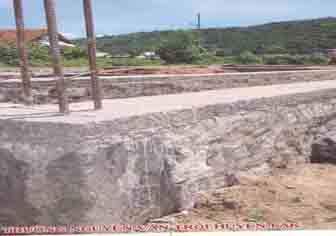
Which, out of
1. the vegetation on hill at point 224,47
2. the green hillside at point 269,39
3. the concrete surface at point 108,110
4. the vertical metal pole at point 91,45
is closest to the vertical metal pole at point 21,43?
the concrete surface at point 108,110

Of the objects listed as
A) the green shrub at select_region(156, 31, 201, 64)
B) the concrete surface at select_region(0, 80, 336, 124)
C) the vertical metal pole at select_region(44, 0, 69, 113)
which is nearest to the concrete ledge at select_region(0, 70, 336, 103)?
the concrete surface at select_region(0, 80, 336, 124)

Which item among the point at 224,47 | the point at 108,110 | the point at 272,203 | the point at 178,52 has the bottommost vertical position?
the point at 224,47

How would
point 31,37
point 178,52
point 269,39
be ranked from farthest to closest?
point 269,39
point 31,37
point 178,52

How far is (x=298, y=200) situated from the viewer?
4043mm

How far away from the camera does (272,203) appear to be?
3.96 m

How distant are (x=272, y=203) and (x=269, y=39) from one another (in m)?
49.8

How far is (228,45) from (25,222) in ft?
167

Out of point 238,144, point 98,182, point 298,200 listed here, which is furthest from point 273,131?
point 98,182

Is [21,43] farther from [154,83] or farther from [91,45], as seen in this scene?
[154,83]

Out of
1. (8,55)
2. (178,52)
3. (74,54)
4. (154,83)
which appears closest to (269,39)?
(178,52)

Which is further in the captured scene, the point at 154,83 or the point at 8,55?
the point at 8,55

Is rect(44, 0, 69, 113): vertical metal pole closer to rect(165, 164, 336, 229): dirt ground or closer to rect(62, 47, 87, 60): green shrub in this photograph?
rect(165, 164, 336, 229): dirt ground

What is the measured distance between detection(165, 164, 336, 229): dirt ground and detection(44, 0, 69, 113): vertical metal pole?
3.48 feet

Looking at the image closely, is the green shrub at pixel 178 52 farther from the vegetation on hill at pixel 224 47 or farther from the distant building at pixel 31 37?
the distant building at pixel 31 37
